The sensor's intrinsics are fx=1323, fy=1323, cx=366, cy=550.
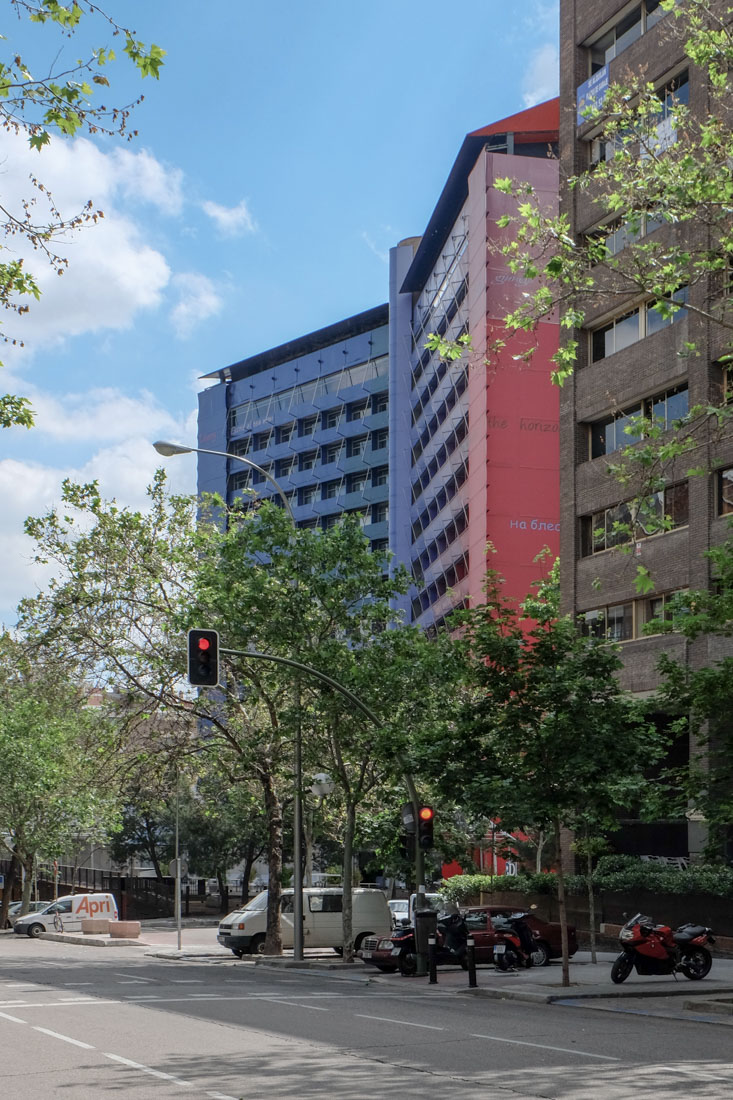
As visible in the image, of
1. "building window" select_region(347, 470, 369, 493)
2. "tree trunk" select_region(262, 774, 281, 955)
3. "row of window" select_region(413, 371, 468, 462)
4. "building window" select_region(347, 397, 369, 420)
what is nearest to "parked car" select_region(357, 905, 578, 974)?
"tree trunk" select_region(262, 774, 281, 955)

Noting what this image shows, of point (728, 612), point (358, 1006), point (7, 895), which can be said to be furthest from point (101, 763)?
point (7, 895)

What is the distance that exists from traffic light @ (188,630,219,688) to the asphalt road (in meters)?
5.26

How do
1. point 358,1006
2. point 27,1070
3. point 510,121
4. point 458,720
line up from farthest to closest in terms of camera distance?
point 510,121 < point 458,720 < point 358,1006 < point 27,1070

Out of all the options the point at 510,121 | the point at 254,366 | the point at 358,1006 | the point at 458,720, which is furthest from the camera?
the point at 254,366

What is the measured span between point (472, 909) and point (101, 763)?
39.5 ft

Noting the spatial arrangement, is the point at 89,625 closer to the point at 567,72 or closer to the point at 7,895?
the point at 567,72

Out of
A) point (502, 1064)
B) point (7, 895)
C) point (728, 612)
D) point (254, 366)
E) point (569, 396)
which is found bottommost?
point (7, 895)

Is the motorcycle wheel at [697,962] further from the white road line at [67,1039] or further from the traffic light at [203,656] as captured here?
the white road line at [67,1039]

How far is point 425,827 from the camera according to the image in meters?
26.7

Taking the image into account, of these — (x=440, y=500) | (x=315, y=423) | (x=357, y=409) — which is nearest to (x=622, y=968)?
(x=440, y=500)

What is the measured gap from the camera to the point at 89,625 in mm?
34281

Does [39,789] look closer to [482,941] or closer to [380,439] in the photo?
[482,941]

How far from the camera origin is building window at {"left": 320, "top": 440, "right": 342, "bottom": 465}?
10644 cm

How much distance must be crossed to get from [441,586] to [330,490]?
28.1m
